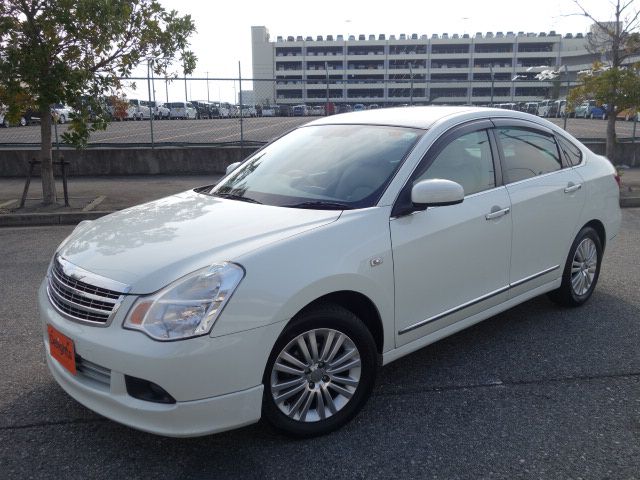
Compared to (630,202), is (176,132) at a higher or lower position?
higher

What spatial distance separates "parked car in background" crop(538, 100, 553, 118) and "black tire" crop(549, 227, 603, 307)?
16873 mm

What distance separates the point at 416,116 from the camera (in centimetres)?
404

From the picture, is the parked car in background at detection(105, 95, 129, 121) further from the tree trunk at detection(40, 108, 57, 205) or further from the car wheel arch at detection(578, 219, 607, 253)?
the car wheel arch at detection(578, 219, 607, 253)

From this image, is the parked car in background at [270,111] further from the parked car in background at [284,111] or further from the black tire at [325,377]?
the black tire at [325,377]

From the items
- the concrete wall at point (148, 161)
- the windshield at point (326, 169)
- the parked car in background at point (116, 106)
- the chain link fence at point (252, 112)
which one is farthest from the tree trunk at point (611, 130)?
the windshield at point (326, 169)

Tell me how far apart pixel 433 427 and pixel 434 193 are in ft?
4.09

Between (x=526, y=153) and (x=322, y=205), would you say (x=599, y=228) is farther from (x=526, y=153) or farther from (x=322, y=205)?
(x=322, y=205)

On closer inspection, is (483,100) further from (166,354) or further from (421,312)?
(166,354)

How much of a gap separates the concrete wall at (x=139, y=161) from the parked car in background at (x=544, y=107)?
12.3 meters

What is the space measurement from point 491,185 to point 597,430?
164 cm

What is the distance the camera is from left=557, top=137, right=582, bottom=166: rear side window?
4.81 meters

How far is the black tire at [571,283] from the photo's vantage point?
186 inches

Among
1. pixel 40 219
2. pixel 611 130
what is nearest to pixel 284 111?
pixel 611 130

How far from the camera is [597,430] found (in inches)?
123
